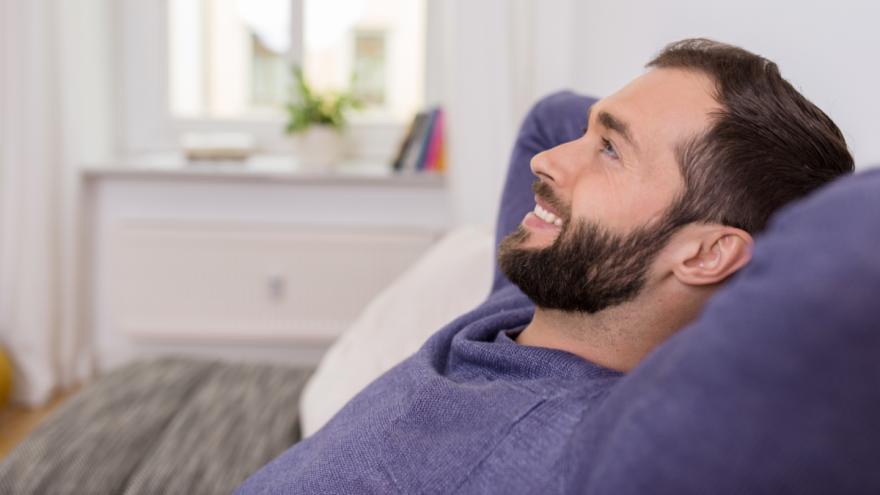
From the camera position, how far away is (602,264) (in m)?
0.89

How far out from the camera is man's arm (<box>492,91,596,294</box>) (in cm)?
138

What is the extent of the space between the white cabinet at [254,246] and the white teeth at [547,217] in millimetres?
1984

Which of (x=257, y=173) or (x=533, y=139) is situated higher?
(x=533, y=139)

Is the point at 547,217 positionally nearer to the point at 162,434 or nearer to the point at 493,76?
the point at 162,434

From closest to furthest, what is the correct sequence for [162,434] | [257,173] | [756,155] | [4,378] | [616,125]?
1. [756,155]
2. [616,125]
3. [162,434]
4. [4,378]
5. [257,173]

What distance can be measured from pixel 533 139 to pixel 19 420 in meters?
2.22

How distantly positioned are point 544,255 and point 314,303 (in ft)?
7.18

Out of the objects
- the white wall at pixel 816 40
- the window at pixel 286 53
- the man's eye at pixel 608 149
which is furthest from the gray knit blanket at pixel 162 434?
the window at pixel 286 53

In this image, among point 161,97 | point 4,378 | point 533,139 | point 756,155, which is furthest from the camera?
point 161,97

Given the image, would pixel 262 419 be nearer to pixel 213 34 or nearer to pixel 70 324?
pixel 70 324

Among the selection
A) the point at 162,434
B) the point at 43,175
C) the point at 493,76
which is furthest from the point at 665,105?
the point at 43,175

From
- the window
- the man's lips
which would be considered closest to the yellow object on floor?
the window

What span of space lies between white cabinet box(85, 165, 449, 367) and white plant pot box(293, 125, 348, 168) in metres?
0.08

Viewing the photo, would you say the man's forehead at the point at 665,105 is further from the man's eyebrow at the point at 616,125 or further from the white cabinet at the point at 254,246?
the white cabinet at the point at 254,246
